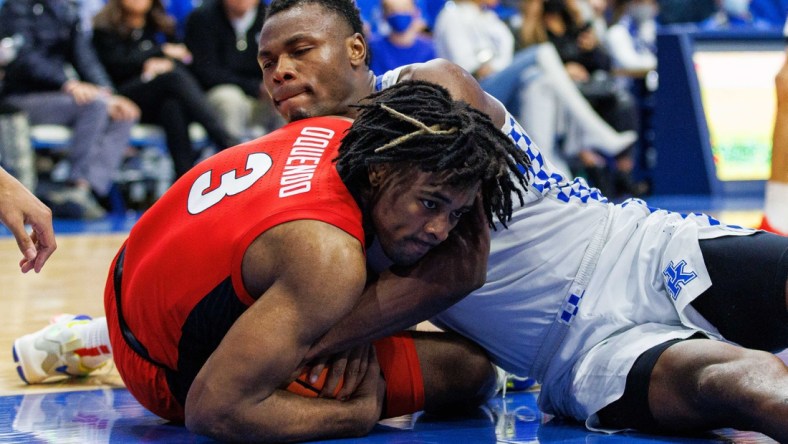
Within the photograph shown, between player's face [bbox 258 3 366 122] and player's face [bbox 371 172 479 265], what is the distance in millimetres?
419

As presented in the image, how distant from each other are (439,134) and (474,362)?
673 mm

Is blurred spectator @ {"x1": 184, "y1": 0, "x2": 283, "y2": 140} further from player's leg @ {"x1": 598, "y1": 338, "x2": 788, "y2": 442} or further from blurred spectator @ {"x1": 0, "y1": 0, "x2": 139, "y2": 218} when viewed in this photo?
player's leg @ {"x1": 598, "y1": 338, "x2": 788, "y2": 442}

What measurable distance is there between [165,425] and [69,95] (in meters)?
5.92

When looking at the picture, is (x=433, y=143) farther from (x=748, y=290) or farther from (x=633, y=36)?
(x=633, y=36)

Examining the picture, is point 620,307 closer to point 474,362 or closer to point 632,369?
point 632,369

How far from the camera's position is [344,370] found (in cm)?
227

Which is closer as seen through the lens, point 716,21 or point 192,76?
point 192,76

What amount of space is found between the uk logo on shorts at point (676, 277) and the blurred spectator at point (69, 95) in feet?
20.0

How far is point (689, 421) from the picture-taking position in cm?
222

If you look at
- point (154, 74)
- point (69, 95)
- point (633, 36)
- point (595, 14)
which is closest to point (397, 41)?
point (154, 74)

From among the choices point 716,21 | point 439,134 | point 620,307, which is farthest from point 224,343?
point 716,21

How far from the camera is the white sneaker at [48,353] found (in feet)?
9.54

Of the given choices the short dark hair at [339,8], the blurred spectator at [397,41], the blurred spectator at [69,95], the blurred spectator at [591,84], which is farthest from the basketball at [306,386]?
the blurred spectator at [591,84]

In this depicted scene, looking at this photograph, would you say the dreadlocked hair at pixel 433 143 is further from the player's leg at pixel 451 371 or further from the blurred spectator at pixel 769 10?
the blurred spectator at pixel 769 10
